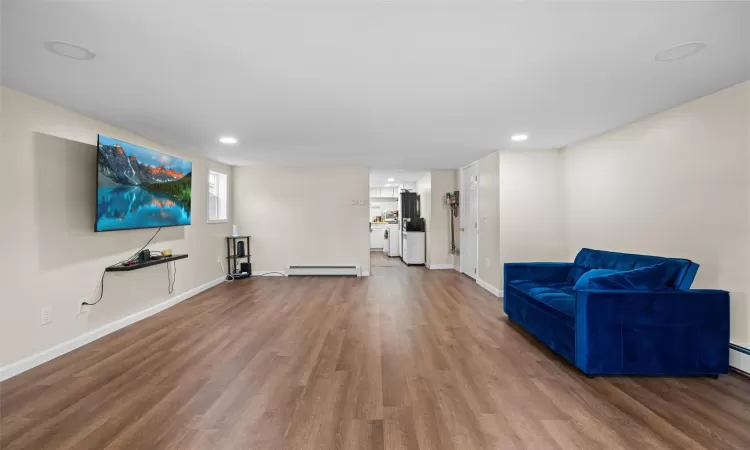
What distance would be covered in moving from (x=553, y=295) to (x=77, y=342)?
447 centimetres

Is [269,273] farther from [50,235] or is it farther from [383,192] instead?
[383,192]

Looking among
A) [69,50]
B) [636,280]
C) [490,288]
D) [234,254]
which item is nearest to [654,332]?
[636,280]

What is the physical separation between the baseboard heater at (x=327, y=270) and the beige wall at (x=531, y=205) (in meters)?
2.96

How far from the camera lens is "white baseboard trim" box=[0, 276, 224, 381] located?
2.64 m

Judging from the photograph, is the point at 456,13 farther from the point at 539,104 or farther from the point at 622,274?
the point at 622,274

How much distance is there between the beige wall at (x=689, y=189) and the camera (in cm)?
266

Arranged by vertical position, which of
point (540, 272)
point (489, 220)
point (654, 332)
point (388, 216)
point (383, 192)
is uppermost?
point (383, 192)

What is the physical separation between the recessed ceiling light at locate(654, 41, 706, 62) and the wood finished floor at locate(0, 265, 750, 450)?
7.25ft

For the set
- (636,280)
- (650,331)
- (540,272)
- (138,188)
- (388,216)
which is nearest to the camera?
(650,331)

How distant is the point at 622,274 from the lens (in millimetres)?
2719

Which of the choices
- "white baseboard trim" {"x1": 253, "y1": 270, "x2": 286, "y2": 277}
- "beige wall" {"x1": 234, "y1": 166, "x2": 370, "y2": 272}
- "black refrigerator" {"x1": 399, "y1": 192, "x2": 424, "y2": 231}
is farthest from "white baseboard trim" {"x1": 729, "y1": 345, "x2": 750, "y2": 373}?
"black refrigerator" {"x1": 399, "y1": 192, "x2": 424, "y2": 231}

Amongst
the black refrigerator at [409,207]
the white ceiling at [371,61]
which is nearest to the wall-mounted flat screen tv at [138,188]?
the white ceiling at [371,61]

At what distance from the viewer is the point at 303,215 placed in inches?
276

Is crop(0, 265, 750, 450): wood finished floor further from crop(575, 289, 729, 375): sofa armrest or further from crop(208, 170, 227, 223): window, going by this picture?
crop(208, 170, 227, 223): window
